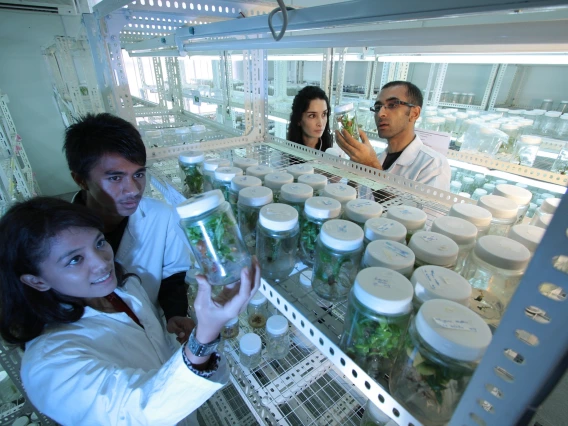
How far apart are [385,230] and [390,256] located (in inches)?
3.7

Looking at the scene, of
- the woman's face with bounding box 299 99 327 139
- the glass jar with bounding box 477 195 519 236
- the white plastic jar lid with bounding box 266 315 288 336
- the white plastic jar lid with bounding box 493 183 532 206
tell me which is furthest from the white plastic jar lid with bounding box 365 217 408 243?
the woman's face with bounding box 299 99 327 139

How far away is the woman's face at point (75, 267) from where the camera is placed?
0.66 m

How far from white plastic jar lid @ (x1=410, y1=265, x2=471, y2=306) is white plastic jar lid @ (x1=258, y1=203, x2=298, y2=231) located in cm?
25

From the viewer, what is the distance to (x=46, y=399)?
1.93 ft

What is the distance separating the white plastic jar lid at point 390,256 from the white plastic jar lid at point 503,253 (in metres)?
0.12

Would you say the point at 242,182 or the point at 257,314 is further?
the point at 257,314

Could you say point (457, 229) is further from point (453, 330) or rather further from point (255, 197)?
point (255, 197)

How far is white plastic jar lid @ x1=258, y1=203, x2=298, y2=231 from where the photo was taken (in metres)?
0.57

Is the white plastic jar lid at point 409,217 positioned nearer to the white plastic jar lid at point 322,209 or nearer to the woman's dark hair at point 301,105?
the white plastic jar lid at point 322,209

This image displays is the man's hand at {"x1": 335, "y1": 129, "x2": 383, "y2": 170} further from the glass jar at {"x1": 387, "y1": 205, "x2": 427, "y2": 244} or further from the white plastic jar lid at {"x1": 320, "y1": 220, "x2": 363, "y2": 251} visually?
the white plastic jar lid at {"x1": 320, "y1": 220, "x2": 363, "y2": 251}

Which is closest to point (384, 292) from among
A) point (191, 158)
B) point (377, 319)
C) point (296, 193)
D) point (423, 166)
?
point (377, 319)

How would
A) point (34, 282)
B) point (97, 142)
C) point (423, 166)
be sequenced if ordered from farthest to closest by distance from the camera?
point (423, 166), point (97, 142), point (34, 282)

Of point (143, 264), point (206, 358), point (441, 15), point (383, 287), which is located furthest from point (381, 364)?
point (143, 264)

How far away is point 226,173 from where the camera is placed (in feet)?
2.86
